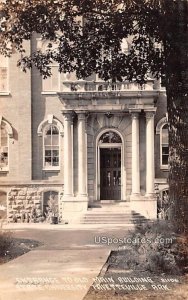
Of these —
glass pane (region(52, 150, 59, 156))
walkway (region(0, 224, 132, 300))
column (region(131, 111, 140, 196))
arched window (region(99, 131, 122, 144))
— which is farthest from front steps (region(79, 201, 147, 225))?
arched window (region(99, 131, 122, 144))

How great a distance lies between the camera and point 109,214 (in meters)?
13.6

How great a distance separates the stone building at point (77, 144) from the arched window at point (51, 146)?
0.03 metres

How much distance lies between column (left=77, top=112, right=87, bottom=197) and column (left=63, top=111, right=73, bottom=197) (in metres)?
0.27

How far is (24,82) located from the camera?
14539 mm

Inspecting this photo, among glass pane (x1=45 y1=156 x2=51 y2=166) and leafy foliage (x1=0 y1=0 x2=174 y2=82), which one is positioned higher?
leafy foliage (x1=0 y1=0 x2=174 y2=82)

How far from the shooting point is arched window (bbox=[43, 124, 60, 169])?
15.2m

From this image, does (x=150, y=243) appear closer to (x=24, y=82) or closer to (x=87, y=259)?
(x=87, y=259)

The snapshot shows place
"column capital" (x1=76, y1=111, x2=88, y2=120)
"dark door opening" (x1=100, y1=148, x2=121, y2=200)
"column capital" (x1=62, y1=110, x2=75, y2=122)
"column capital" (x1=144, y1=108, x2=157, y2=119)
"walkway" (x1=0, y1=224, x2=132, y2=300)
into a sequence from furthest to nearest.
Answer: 1. "column capital" (x1=62, y1=110, x2=75, y2=122)
2. "column capital" (x1=76, y1=111, x2=88, y2=120)
3. "column capital" (x1=144, y1=108, x2=157, y2=119)
4. "dark door opening" (x1=100, y1=148, x2=121, y2=200)
5. "walkway" (x1=0, y1=224, x2=132, y2=300)

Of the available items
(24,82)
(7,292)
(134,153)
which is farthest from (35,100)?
(7,292)

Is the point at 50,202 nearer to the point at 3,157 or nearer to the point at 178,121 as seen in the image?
the point at 3,157

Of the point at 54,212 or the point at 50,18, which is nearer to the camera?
the point at 50,18

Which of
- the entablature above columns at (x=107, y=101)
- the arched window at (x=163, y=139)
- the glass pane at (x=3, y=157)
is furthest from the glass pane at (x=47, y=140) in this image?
the arched window at (x=163, y=139)

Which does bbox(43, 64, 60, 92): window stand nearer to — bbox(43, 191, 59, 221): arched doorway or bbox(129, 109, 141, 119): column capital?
bbox(129, 109, 141, 119): column capital

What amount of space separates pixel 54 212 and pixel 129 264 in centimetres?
624
